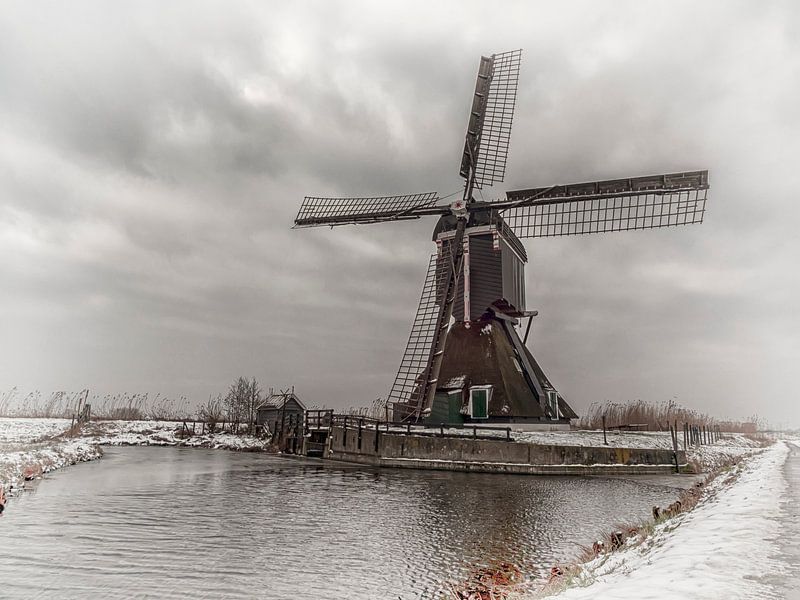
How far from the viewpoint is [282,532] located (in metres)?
8.60

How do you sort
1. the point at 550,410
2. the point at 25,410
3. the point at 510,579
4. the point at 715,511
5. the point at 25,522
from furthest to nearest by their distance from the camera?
the point at 25,410
the point at 550,410
the point at 25,522
the point at 715,511
the point at 510,579

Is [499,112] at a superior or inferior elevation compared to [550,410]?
superior

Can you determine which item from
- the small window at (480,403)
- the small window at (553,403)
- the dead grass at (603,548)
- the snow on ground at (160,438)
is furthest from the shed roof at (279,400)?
the dead grass at (603,548)

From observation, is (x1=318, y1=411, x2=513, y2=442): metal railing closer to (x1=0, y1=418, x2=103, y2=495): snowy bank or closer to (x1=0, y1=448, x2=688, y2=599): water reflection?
(x1=0, y1=448, x2=688, y2=599): water reflection

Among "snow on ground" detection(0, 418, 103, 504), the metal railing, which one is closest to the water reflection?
"snow on ground" detection(0, 418, 103, 504)

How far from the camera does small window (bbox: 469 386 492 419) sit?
2120 centimetres

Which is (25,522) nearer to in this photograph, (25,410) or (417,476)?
(417,476)

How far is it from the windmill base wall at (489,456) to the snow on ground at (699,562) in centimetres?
1231

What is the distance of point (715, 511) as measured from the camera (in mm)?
7516

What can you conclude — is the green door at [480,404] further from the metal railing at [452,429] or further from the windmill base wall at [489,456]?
the windmill base wall at [489,456]

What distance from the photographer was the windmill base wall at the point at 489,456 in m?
19.7

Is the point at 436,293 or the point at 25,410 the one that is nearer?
the point at 436,293

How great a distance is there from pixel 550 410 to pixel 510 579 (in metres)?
18.1

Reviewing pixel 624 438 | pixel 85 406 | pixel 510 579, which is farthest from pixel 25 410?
pixel 510 579
